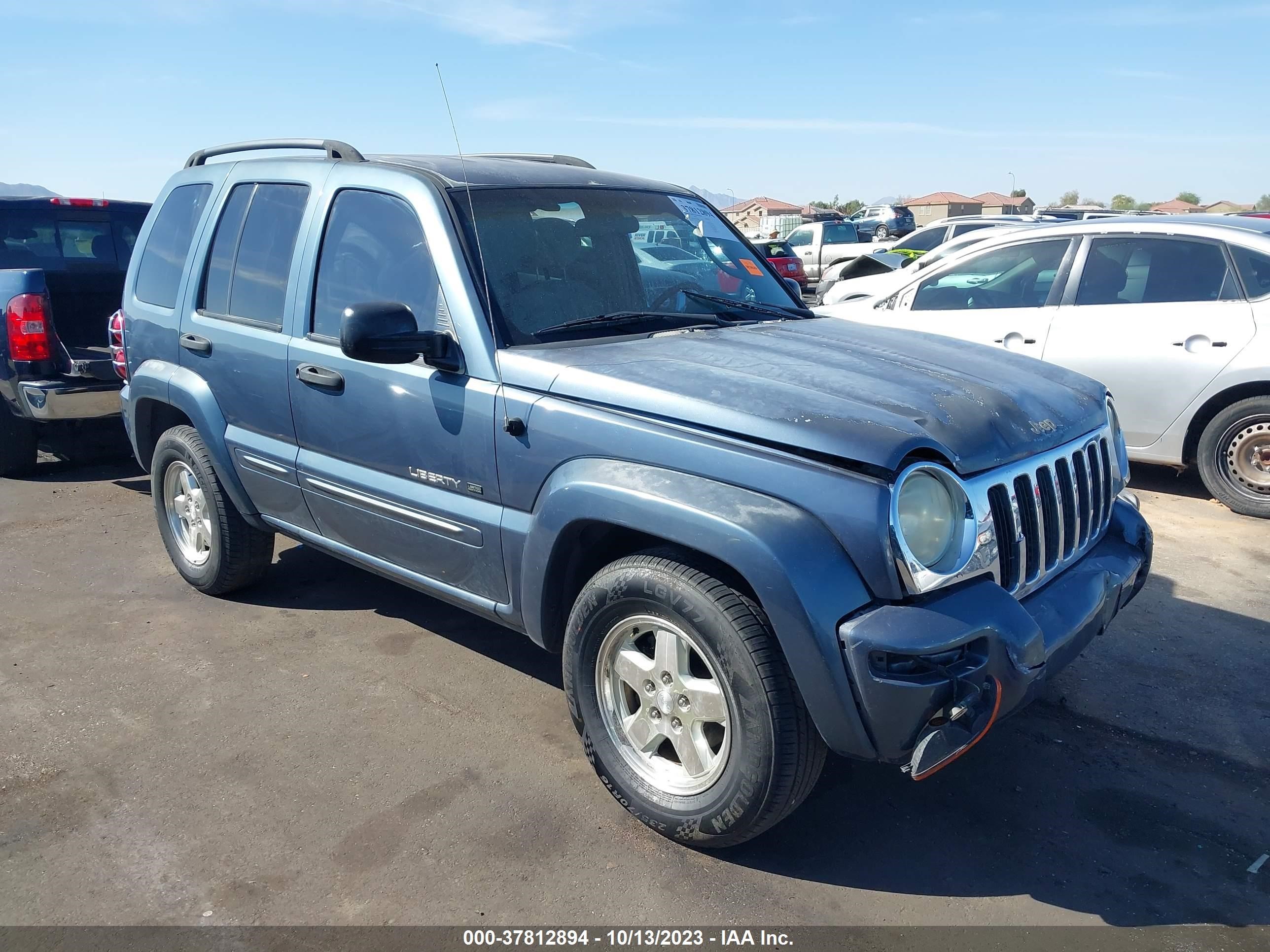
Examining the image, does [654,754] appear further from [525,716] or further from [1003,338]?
[1003,338]

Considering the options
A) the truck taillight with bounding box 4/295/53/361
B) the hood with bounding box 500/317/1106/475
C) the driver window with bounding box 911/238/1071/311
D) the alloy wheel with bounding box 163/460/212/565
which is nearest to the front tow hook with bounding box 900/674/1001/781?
the hood with bounding box 500/317/1106/475

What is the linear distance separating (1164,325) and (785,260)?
12.8 metres

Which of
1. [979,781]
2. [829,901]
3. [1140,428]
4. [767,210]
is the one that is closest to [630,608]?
[829,901]

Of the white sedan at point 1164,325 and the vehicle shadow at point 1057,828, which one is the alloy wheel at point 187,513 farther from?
the white sedan at point 1164,325

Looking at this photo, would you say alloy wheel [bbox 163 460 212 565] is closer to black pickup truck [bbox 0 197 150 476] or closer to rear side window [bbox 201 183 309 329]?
rear side window [bbox 201 183 309 329]

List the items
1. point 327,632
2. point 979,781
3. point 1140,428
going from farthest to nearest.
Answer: point 1140,428 < point 327,632 < point 979,781

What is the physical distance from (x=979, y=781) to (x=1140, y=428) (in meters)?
3.87

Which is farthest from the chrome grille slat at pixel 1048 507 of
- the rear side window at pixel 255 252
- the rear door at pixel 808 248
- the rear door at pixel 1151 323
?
the rear door at pixel 808 248

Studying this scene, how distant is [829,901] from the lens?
2814 mm

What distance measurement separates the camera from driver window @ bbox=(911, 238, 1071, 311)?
6.89 meters

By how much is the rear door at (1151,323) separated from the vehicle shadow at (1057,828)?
2966mm

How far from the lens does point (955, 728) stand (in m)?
2.57

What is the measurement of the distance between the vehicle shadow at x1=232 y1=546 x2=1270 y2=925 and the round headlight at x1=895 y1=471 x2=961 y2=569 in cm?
99

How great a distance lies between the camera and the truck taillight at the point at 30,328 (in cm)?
680
